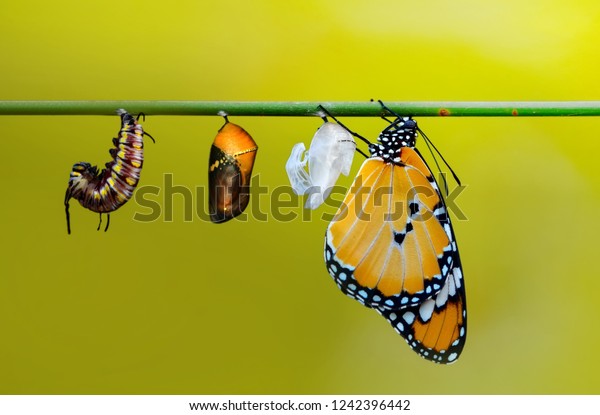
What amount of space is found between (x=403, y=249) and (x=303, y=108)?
29.8 inches

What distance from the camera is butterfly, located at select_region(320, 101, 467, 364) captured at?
2.00 metres

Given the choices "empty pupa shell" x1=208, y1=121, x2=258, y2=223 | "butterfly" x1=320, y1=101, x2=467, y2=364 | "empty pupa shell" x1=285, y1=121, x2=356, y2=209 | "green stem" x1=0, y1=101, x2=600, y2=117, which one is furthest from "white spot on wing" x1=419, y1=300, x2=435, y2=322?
"green stem" x1=0, y1=101, x2=600, y2=117

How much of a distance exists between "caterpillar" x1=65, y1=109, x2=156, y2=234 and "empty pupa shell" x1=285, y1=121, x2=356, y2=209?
52 cm

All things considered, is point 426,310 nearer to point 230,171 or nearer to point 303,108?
point 230,171

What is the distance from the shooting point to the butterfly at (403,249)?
1998 mm

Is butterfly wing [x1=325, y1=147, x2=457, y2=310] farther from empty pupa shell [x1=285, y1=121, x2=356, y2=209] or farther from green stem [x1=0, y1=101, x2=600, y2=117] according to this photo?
green stem [x1=0, y1=101, x2=600, y2=117]

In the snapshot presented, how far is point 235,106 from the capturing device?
4.65ft

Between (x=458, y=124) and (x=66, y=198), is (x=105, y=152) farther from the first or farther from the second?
(x=458, y=124)

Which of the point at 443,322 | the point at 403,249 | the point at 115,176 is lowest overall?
the point at 443,322

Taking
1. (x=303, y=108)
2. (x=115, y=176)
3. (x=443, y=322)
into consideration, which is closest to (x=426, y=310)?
(x=443, y=322)

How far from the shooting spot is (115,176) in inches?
82.5

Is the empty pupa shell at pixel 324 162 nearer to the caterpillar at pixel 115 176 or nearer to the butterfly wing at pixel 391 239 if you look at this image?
the butterfly wing at pixel 391 239

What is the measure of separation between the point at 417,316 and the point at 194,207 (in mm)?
895

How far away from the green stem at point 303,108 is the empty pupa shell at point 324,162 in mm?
434
